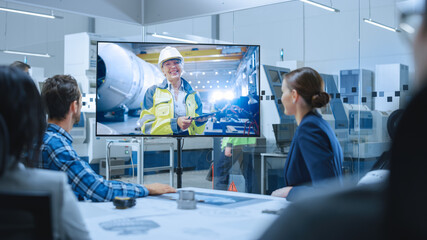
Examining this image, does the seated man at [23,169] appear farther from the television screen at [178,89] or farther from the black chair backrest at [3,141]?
the television screen at [178,89]

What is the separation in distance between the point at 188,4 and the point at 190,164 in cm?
470

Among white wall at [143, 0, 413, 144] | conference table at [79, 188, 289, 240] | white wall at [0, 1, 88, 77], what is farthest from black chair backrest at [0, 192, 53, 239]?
white wall at [0, 1, 88, 77]

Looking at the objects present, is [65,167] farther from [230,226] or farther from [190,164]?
[190,164]

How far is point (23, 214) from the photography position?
812mm

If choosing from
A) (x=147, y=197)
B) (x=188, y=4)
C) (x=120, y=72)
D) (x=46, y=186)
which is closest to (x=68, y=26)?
(x=188, y=4)

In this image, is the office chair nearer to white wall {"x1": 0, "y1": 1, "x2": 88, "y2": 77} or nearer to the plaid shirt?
the plaid shirt

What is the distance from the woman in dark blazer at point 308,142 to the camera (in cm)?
212

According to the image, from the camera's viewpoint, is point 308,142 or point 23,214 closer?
point 23,214

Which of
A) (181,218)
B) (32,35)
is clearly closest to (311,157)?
(181,218)

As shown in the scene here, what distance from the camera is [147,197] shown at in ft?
8.17

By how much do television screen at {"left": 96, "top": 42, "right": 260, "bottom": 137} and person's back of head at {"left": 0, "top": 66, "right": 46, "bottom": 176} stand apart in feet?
10.9

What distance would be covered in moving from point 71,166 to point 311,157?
3.76 feet

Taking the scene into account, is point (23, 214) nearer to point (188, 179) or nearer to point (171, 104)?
point (171, 104)

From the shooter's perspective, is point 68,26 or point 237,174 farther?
point 68,26
